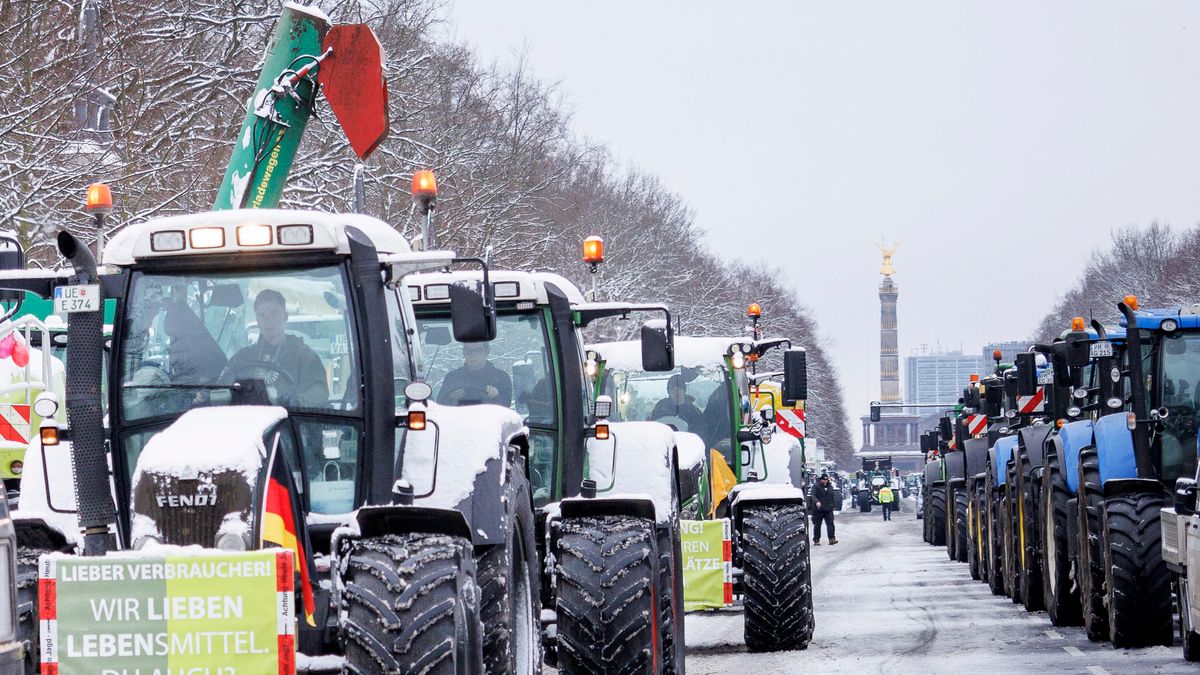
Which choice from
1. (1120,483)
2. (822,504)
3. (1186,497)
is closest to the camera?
(1186,497)

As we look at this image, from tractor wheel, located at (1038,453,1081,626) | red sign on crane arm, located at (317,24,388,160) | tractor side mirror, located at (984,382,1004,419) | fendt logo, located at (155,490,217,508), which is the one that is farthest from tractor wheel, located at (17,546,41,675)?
tractor side mirror, located at (984,382,1004,419)

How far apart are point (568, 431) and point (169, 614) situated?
5119 millimetres

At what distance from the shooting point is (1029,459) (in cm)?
1936

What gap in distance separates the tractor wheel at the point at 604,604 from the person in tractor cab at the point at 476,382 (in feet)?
4.33

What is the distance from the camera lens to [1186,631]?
43.4 feet

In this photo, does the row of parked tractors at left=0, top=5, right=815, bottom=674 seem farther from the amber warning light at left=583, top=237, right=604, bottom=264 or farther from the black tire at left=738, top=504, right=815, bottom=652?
the black tire at left=738, top=504, right=815, bottom=652

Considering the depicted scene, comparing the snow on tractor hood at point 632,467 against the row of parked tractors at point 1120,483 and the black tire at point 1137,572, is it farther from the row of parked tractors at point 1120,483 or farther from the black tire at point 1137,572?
the black tire at point 1137,572

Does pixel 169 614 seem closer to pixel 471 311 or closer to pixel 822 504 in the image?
pixel 471 311

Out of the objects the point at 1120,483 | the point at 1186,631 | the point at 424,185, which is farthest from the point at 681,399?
the point at 424,185

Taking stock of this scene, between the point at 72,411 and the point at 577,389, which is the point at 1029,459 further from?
the point at 72,411

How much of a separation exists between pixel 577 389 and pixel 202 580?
16.7 ft

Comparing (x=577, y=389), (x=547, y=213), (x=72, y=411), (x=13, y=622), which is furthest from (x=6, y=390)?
(x=547, y=213)

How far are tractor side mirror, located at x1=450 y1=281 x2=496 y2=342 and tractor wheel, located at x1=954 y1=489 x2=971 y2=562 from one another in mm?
22754

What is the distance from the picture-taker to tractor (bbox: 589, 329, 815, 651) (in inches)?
604
